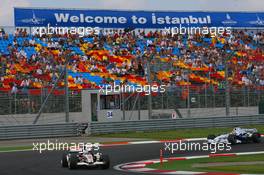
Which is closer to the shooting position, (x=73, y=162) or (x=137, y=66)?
(x=73, y=162)

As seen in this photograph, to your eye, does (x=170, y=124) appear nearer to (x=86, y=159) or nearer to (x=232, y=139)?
(x=232, y=139)

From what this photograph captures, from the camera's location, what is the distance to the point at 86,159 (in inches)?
577

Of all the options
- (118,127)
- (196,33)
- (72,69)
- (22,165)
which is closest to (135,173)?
(22,165)

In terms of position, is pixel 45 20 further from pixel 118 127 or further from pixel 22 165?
pixel 22 165

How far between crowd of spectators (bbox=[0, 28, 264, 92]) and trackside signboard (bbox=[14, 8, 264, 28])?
104 centimetres

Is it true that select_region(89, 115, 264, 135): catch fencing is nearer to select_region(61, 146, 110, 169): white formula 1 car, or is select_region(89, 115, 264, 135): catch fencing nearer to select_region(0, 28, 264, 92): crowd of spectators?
select_region(0, 28, 264, 92): crowd of spectators

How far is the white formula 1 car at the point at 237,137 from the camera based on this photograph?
20938mm

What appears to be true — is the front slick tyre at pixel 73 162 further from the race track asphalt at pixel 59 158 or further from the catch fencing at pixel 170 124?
the catch fencing at pixel 170 124

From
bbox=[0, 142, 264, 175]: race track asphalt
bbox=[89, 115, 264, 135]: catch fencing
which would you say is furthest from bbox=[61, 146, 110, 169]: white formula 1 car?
bbox=[89, 115, 264, 135]: catch fencing

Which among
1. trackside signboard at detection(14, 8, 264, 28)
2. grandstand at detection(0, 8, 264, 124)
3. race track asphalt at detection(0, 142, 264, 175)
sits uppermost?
trackside signboard at detection(14, 8, 264, 28)

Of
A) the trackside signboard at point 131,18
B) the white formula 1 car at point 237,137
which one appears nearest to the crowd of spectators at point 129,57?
the trackside signboard at point 131,18

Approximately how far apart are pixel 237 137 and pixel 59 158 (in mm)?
6743

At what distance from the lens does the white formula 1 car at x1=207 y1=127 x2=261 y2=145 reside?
20938 mm

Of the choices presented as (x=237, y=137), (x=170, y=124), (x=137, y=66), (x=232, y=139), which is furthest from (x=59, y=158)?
(x=137, y=66)
